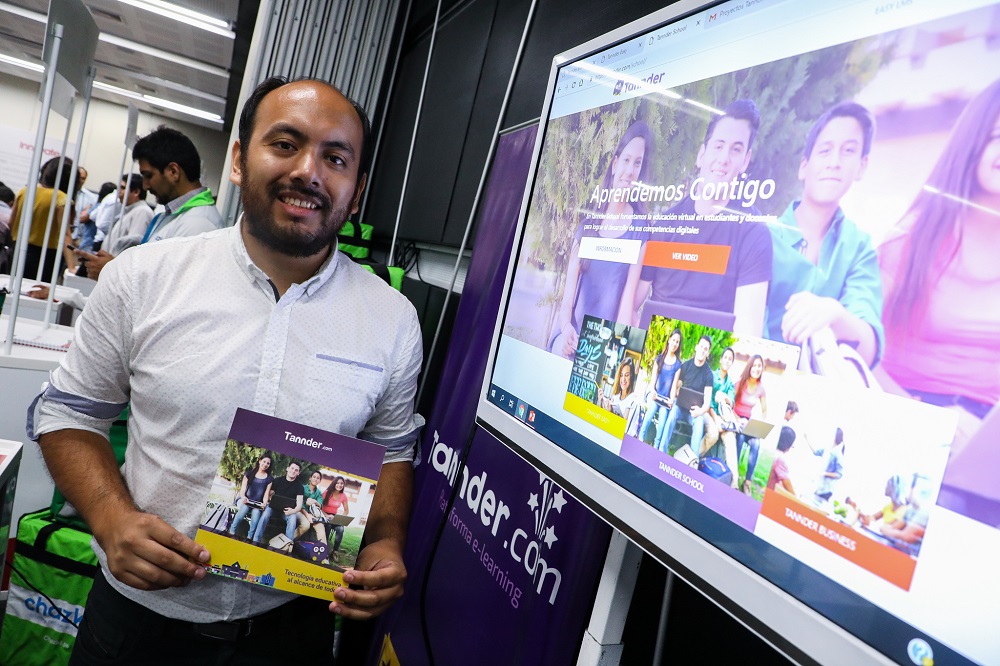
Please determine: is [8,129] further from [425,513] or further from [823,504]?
[823,504]

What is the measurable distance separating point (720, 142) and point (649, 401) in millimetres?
333

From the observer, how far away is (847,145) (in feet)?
2.20

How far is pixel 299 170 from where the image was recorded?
1.22 meters

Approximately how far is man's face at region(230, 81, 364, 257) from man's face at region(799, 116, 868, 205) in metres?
0.83

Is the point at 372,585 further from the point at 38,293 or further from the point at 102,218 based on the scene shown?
the point at 102,218

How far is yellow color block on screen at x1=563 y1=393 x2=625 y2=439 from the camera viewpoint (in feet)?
3.00

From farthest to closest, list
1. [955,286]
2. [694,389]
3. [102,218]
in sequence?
[102,218] < [694,389] < [955,286]

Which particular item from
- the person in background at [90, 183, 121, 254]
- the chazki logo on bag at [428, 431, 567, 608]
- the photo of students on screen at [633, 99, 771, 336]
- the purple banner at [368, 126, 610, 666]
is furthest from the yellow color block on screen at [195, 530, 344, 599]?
the person in background at [90, 183, 121, 254]

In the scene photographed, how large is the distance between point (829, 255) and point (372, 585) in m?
0.84

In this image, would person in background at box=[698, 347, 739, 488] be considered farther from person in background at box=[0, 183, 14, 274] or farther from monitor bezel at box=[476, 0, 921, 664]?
person in background at box=[0, 183, 14, 274]

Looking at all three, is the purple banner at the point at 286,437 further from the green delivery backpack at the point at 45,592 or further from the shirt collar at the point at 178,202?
the shirt collar at the point at 178,202

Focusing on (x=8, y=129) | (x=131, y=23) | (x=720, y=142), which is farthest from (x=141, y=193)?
(x=720, y=142)

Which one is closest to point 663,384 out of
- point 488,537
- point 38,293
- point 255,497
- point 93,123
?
point 255,497

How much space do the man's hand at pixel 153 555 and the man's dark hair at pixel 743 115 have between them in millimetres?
940
